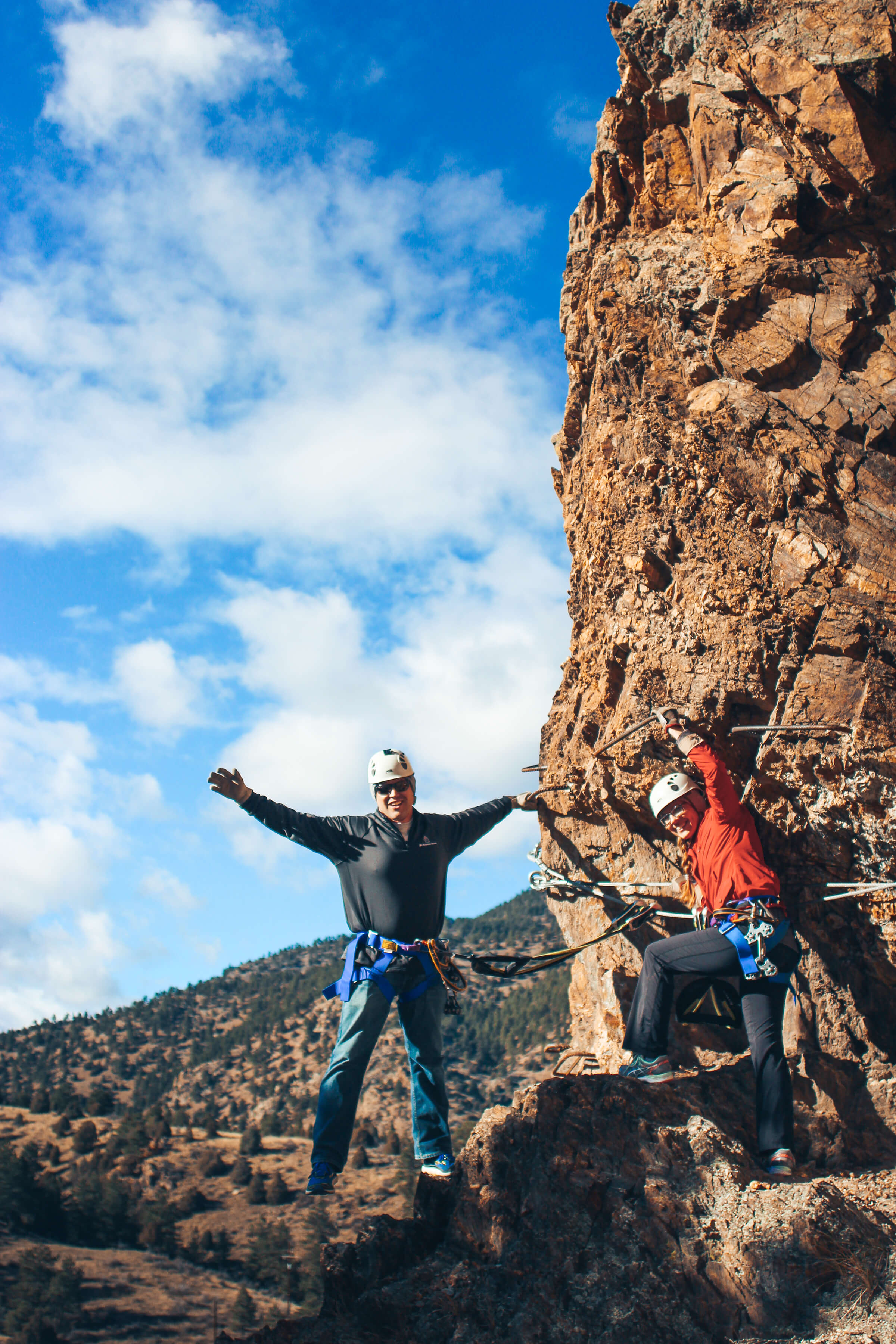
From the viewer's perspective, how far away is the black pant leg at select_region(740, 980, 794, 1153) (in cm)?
502

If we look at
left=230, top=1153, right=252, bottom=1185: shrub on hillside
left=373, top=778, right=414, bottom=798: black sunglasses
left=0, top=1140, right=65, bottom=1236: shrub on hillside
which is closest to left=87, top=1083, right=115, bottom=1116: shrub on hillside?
left=230, top=1153, right=252, bottom=1185: shrub on hillside

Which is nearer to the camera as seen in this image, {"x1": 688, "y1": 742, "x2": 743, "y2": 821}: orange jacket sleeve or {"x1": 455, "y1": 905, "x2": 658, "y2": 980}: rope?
{"x1": 688, "y1": 742, "x2": 743, "y2": 821}: orange jacket sleeve

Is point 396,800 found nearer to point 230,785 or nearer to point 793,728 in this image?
point 230,785

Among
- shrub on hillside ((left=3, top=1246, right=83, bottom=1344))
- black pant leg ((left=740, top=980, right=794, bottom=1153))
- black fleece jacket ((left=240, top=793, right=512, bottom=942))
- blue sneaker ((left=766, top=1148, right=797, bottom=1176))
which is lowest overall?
shrub on hillside ((left=3, top=1246, right=83, bottom=1344))

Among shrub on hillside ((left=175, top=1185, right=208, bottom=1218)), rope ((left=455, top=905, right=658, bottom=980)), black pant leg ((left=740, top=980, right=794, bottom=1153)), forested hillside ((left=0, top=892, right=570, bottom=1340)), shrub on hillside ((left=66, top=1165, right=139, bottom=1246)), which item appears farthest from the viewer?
shrub on hillside ((left=175, top=1185, right=208, bottom=1218))

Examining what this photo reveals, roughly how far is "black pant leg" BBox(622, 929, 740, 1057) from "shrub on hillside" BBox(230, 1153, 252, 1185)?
87.9 feet

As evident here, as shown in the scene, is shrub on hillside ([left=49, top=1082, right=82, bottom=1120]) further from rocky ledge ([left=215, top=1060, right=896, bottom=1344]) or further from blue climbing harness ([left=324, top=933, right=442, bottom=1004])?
rocky ledge ([left=215, top=1060, right=896, bottom=1344])

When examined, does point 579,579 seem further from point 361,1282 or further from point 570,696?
point 361,1282

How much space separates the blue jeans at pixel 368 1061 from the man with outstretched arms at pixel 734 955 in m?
→ 1.27

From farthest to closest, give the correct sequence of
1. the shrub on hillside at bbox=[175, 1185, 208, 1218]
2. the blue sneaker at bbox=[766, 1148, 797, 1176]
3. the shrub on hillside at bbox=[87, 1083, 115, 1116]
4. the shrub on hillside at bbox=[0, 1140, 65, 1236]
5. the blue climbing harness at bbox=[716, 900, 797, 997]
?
the shrub on hillside at bbox=[87, 1083, 115, 1116] < the shrub on hillside at bbox=[175, 1185, 208, 1218] < the shrub on hillside at bbox=[0, 1140, 65, 1236] < the blue climbing harness at bbox=[716, 900, 797, 997] < the blue sneaker at bbox=[766, 1148, 797, 1176]

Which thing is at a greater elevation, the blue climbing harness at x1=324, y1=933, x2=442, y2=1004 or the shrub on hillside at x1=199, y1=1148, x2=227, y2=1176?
the blue climbing harness at x1=324, y1=933, x2=442, y2=1004

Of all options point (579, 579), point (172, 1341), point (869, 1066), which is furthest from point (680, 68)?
point (172, 1341)

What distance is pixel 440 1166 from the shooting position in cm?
543

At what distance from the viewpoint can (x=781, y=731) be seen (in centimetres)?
596
